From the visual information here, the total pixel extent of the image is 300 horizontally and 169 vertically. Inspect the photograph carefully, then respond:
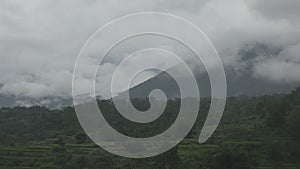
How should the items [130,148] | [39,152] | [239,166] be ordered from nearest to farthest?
[239,166] → [130,148] → [39,152]

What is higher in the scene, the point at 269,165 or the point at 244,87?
the point at 244,87

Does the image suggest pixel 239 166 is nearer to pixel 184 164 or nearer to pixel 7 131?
pixel 184 164

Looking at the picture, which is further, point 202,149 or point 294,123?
point 202,149

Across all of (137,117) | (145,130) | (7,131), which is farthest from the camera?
(7,131)

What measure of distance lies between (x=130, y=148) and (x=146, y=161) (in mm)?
2261

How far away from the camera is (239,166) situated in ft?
71.2

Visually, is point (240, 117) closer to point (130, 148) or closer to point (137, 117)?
point (130, 148)

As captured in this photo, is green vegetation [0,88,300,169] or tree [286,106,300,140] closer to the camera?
green vegetation [0,88,300,169]

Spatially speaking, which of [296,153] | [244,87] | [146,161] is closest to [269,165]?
[296,153]

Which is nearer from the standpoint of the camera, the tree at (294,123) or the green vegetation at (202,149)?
the green vegetation at (202,149)

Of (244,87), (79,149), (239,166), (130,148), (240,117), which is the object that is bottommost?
(239,166)

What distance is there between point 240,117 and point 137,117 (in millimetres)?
38823

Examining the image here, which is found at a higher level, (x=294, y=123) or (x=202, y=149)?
(x=294, y=123)

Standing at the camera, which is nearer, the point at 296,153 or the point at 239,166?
the point at 239,166
